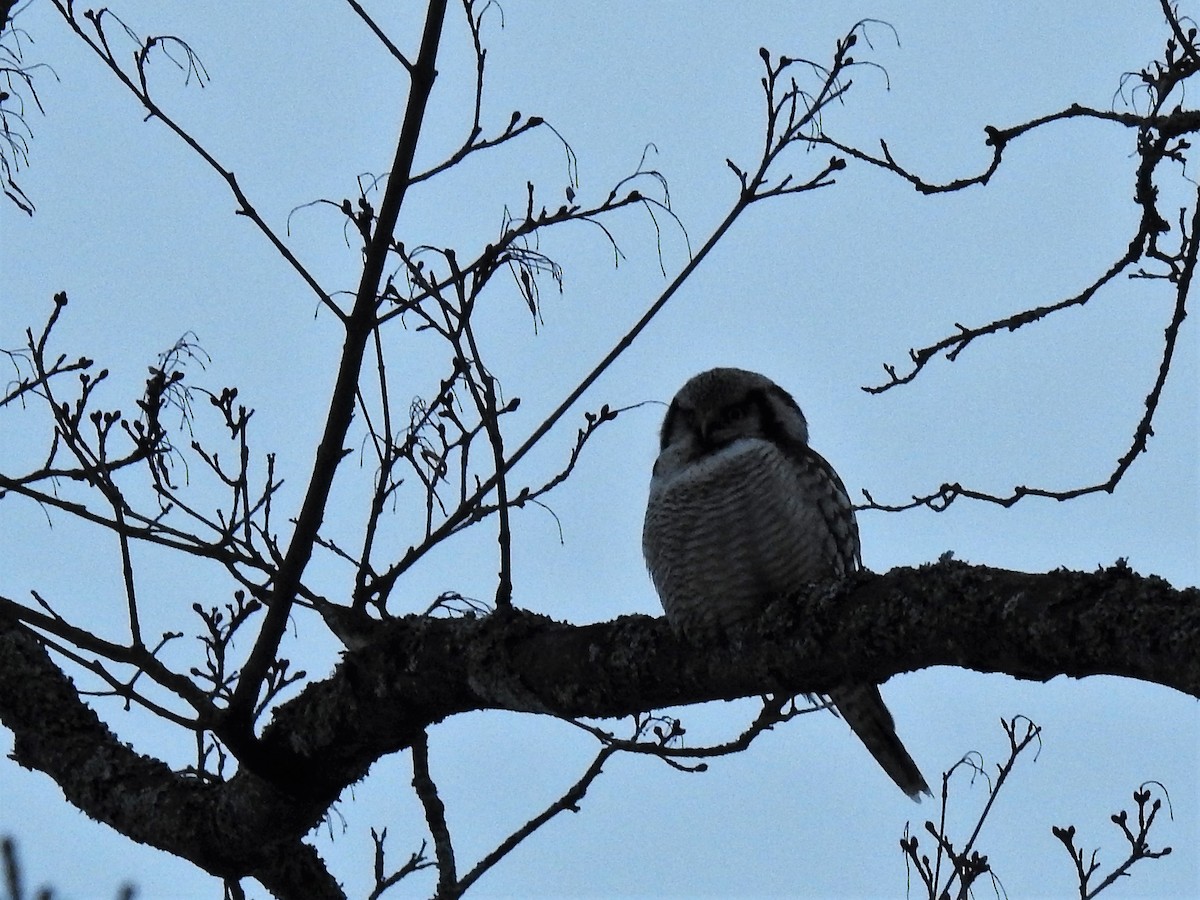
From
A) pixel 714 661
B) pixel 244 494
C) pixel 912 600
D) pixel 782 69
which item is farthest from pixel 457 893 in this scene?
pixel 782 69

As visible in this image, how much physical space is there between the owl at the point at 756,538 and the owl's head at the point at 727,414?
128 mm

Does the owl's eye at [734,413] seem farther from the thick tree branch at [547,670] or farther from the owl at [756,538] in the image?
the thick tree branch at [547,670]

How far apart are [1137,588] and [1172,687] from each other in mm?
192

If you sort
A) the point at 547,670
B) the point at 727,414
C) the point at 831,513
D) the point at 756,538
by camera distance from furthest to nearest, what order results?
the point at 727,414
the point at 831,513
the point at 756,538
the point at 547,670

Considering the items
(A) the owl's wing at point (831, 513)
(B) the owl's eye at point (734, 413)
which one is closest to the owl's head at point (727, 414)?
(B) the owl's eye at point (734, 413)

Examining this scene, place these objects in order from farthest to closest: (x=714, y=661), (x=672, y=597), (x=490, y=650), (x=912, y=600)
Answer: (x=672, y=597) → (x=490, y=650) → (x=714, y=661) → (x=912, y=600)

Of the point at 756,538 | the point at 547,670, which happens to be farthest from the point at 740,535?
the point at 547,670

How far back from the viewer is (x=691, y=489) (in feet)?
15.6

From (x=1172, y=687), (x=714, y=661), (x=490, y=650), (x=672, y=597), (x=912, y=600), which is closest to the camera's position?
(x=1172, y=687)

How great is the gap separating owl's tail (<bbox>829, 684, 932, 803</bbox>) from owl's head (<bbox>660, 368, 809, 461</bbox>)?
37.5 inches

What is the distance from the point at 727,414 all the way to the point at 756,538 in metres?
0.94

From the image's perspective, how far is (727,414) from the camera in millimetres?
5383

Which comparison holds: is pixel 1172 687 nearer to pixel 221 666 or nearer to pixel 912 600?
pixel 912 600

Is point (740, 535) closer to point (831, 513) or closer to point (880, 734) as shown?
point (831, 513)
